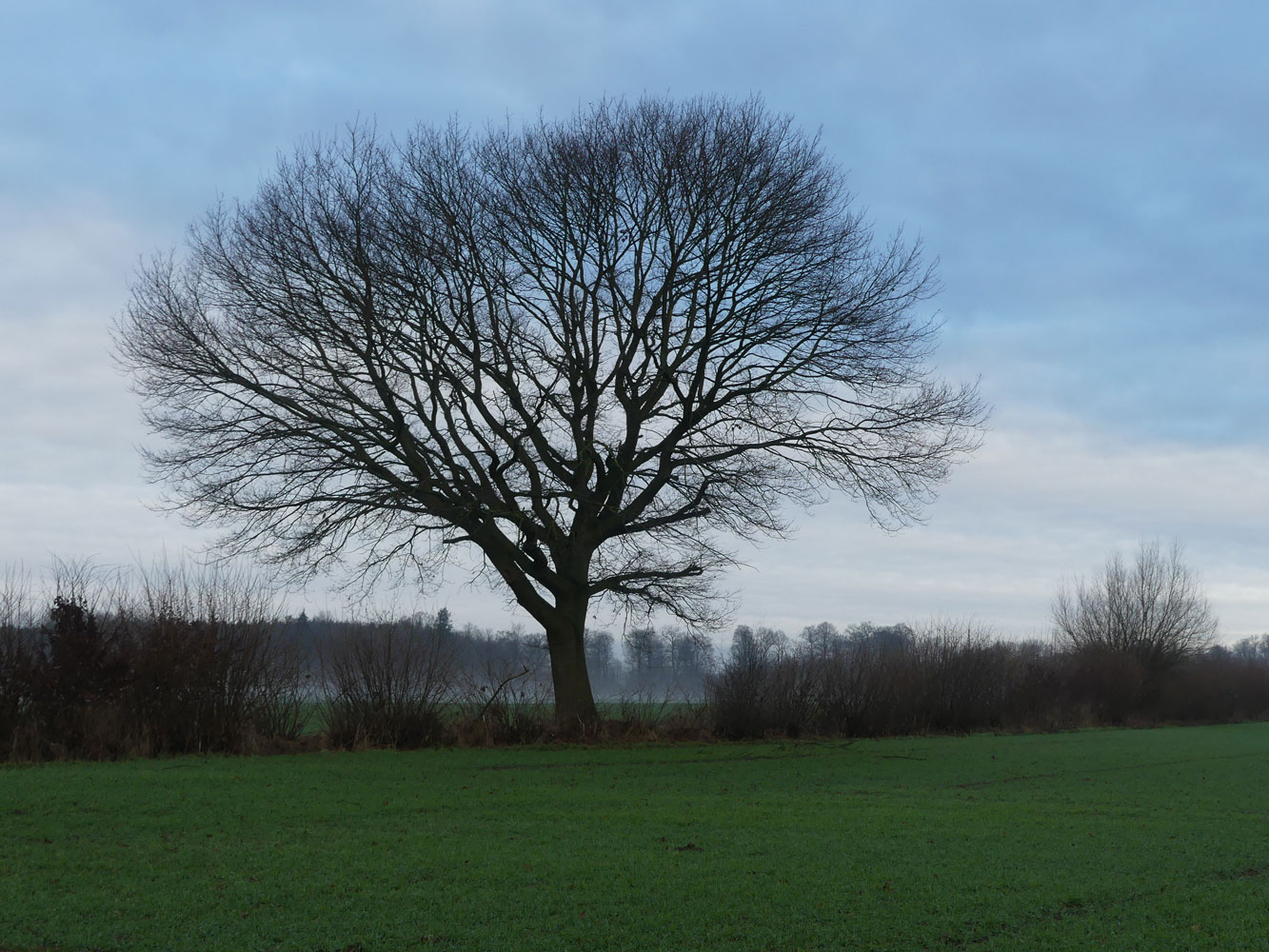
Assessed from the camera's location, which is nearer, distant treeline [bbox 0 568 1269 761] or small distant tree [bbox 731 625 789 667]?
distant treeline [bbox 0 568 1269 761]

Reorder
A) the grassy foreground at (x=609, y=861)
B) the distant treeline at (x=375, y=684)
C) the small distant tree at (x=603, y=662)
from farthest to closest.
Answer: the small distant tree at (x=603, y=662), the distant treeline at (x=375, y=684), the grassy foreground at (x=609, y=861)

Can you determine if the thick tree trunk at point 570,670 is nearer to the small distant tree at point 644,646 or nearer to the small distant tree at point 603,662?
the small distant tree at point 644,646

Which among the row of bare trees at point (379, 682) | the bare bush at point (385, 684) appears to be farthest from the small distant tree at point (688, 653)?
the bare bush at point (385, 684)

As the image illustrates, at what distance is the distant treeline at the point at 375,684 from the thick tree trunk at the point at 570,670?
0.31 meters

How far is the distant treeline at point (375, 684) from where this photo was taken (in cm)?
1611

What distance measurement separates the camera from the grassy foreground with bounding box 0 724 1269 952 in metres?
5.97

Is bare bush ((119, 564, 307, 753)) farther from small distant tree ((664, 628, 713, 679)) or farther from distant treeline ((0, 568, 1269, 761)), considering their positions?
small distant tree ((664, 628, 713, 679))

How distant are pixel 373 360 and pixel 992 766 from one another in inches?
510

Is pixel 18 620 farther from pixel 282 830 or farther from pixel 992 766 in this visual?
pixel 992 766

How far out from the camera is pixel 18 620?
1666cm

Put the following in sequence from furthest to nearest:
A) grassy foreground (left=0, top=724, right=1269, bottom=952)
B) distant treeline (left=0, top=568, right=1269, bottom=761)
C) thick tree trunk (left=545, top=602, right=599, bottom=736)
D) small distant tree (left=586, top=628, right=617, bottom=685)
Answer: small distant tree (left=586, top=628, right=617, bottom=685)
thick tree trunk (left=545, top=602, right=599, bottom=736)
distant treeline (left=0, top=568, right=1269, bottom=761)
grassy foreground (left=0, top=724, right=1269, bottom=952)

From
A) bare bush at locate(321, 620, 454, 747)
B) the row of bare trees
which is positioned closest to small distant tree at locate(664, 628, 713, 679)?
the row of bare trees

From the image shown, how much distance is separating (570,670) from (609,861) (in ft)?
42.2

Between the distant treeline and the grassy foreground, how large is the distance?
204 centimetres
